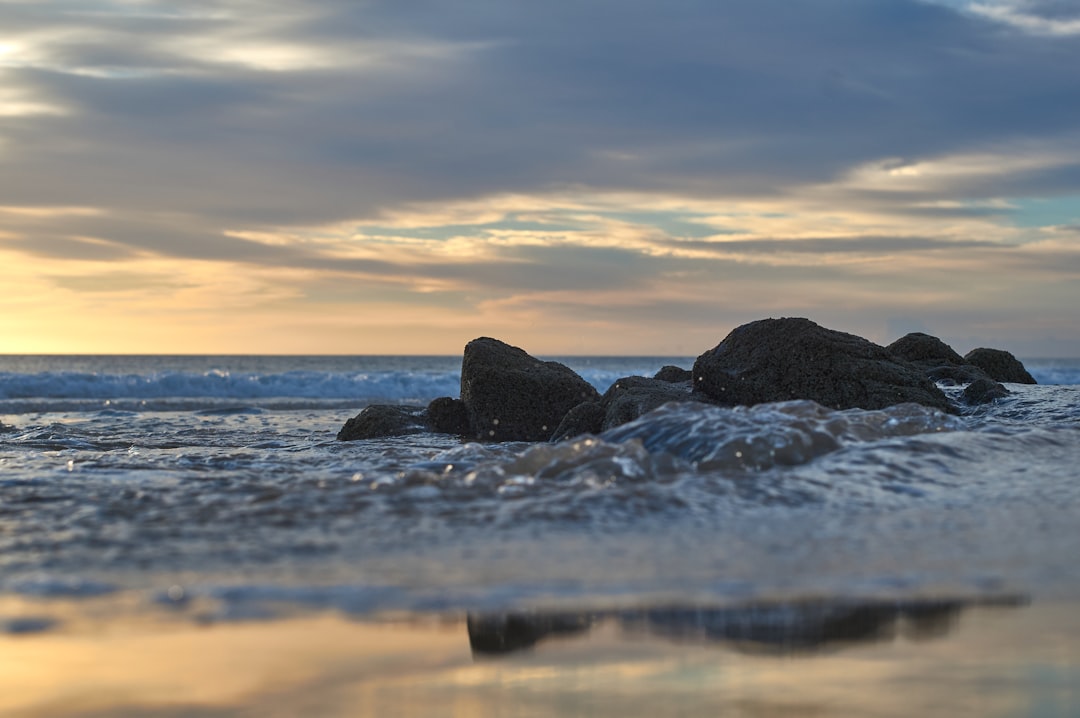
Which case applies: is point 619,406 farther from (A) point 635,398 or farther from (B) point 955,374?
(B) point 955,374

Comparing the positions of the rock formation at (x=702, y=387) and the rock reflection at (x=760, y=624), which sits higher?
the rock formation at (x=702, y=387)

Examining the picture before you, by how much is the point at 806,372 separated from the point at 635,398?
1.72m

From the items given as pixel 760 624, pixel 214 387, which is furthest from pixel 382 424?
pixel 214 387

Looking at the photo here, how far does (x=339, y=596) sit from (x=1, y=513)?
7.50 feet

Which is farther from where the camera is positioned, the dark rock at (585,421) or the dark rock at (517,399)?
the dark rock at (517,399)

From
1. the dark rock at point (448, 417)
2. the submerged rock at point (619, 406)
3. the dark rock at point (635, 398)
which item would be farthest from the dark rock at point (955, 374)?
the dark rock at point (448, 417)

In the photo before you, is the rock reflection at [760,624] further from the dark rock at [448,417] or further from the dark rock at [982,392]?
the dark rock at [448,417]

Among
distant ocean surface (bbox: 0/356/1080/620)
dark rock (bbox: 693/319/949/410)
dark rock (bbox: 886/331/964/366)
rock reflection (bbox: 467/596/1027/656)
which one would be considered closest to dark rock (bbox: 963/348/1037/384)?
dark rock (bbox: 886/331/964/366)

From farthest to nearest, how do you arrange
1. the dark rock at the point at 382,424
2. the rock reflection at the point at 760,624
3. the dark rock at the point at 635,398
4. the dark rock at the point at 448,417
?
the dark rock at the point at 448,417 → the dark rock at the point at 382,424 → the dark rock at the point at 635,398 → the rock reflection at the point at 760,624

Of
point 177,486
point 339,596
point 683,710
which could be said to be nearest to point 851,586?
point 683,710

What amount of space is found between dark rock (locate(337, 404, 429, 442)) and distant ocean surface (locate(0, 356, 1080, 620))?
2990mm

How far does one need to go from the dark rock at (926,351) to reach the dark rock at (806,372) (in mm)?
3115

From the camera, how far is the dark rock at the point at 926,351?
38.5ft

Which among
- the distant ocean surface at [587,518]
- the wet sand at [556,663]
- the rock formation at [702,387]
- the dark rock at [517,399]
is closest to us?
the wet sand at [556,663]
